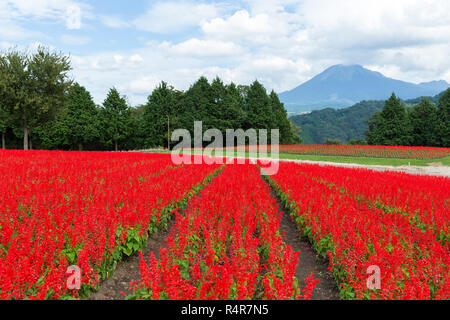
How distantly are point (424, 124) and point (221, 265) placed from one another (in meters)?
58.1

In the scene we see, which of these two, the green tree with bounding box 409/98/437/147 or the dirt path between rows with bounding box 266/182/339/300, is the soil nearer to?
the dirt path between rows with bounding box 266/182/339/300

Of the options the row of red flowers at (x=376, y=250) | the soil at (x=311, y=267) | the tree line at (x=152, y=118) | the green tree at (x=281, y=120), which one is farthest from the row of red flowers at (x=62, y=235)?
the green tree at (x=281, y=120)

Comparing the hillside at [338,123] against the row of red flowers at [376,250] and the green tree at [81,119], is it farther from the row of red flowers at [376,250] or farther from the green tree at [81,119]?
the row of red flowers at [376,250]

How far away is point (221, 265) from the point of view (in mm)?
4742

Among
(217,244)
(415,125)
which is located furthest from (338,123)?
(217,244)

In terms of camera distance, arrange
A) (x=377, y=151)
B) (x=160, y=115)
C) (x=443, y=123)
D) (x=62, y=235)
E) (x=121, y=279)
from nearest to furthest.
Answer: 1. (x=62, y=235)
2. (x=121, y=279)
3. (x=377, y=151)
4. (x=443, y=123)
5. (x=160, y=115)

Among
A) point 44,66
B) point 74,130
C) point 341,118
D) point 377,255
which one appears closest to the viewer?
point 377,255

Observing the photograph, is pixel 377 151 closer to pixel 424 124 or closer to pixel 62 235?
pixel 424 124

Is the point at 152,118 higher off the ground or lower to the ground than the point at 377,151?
higher

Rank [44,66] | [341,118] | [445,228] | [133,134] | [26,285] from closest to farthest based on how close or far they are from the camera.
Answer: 1. [26,285]
2. [445,228]
3. [44,66]
4. [133,134]
5. [341,118]
